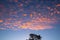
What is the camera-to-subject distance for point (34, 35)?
365ft

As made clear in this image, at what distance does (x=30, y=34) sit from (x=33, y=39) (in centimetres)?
121

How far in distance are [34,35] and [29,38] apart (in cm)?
122

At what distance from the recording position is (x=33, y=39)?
11112cm

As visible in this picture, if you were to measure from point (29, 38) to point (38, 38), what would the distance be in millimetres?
1899

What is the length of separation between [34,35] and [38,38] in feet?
3.74

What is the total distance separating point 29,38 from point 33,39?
2.83ft

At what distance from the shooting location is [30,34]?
111062 mm

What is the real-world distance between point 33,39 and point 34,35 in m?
0.85

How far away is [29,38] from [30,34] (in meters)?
0.88

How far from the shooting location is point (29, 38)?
365 feet
